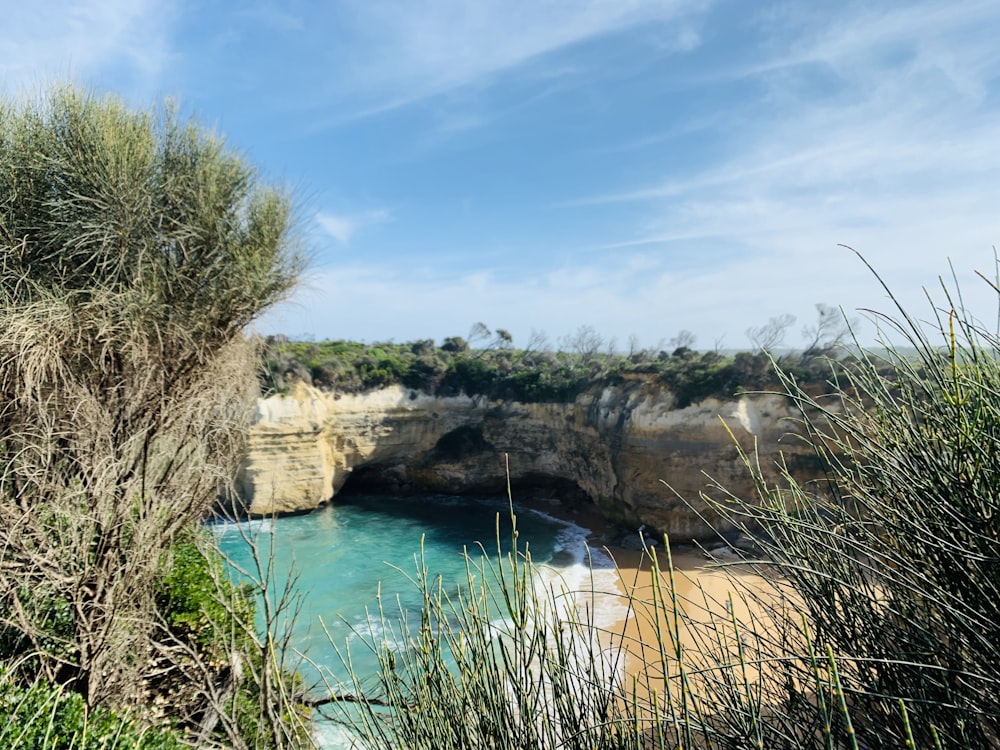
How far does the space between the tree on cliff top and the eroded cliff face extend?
978 cm

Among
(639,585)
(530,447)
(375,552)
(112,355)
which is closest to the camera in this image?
(112,355)

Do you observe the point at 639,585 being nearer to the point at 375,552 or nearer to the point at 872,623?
the point at 375,552

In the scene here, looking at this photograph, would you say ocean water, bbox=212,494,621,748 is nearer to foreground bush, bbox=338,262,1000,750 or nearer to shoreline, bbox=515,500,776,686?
shoreline, bbox=515,500,776,686

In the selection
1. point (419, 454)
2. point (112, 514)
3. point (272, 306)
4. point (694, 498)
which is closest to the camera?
point (112, 514)

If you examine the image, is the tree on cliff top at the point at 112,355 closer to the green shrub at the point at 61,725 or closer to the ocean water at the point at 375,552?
the green shrub at the point at 61,725

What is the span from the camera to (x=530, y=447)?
78.5 ft

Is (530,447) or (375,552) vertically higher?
(530,447)

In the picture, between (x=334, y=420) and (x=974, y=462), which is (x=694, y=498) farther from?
(x=974, y=462)

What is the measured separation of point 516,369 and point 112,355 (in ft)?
65.9

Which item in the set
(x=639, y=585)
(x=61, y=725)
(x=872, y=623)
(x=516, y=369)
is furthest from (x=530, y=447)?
(x=872, y=623)

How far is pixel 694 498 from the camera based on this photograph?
18.0 meters

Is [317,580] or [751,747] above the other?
[751,747]

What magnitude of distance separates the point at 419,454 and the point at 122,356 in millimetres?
19159

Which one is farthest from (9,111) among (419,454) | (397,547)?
(419,454)
